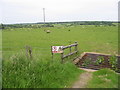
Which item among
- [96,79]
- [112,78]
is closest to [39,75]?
[96,79]

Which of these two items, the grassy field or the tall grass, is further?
the grassy field

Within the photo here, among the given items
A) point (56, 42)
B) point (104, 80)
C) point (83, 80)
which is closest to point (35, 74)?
point (83, 80)

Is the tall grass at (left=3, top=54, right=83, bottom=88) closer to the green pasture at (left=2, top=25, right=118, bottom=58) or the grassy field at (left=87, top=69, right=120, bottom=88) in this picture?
the grassy field at (left=87, top=69, right=120, bottom=88)

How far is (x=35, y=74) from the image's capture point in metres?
5.56

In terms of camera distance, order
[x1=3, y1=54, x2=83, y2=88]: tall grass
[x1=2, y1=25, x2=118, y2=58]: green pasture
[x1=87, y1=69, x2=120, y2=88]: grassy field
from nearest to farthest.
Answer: [x1=3, y1=54, x2=83, y2=88]: tall grass → [x1=87, y1=69, x2=120, y2=88]: grassy field → [x1=2, y1=25, x2=118, y2=58]: green pasture

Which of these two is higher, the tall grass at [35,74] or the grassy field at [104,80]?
the tall grass at [35,74]

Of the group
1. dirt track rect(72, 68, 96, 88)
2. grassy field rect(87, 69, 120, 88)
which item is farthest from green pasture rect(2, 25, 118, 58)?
grassy field rect(87, 69, 120, 88)

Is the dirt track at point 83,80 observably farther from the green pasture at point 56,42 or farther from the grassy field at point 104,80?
the green pasture at point 56,42

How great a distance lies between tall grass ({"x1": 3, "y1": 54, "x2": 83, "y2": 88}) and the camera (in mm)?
5012

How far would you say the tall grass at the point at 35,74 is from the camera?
197 inches

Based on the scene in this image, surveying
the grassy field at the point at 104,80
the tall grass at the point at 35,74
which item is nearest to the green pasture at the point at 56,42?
the tall grass at the point at 35,74

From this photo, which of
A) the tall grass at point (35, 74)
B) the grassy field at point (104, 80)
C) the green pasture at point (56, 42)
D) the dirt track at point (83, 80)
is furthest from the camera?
the green pasture at point (56, 42)

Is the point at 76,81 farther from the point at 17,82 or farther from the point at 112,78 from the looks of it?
the point at 17,82

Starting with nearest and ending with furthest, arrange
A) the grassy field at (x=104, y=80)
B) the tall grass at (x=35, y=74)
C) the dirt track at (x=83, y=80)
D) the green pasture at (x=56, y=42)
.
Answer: the tall grass at (x=35, y=74), the grassy field at (x=104, y=80), the dirt track at (x=83, y=80), the green pasture at (x=56, y=42)
